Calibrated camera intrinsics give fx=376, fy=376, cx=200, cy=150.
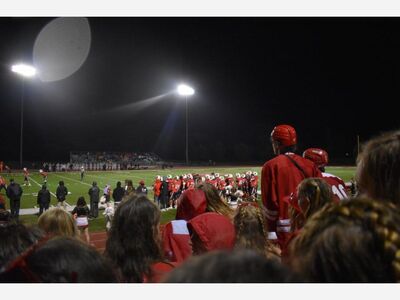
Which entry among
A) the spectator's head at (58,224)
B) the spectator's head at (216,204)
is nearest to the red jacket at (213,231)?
the spectator's head at (216,204)

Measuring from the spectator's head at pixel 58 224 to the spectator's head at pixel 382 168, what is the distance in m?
2.86

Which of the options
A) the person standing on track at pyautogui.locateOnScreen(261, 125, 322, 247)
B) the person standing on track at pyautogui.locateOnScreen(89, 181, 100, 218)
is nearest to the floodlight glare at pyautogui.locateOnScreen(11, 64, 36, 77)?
the person standing on track at pyautogui.locateOnScreen(89, 181, 100, 218)

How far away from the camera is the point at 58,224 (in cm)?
364

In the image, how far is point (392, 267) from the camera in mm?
1075

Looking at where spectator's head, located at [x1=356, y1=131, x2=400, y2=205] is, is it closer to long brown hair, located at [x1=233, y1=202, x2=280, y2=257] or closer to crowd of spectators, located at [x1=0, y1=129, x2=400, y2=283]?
crowd of spectators, located at [x1=0, y1=129, x2=400, y2=283]

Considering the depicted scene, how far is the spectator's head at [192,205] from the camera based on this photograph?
3479mm

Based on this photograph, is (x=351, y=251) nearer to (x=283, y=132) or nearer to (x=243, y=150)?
(x=283, y=132)

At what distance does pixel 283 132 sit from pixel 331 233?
8.92 ft

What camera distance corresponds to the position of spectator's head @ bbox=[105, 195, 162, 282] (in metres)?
2.28

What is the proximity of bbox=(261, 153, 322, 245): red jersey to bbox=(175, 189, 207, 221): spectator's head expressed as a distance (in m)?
0.59

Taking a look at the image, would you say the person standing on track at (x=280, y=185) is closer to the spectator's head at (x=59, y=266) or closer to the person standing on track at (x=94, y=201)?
the spectator's head at (x=59, y=266)

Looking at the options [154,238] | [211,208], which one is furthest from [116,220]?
[211,208]

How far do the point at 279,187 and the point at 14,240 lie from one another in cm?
234

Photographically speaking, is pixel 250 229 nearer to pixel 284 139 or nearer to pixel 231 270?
pixel 284 139
